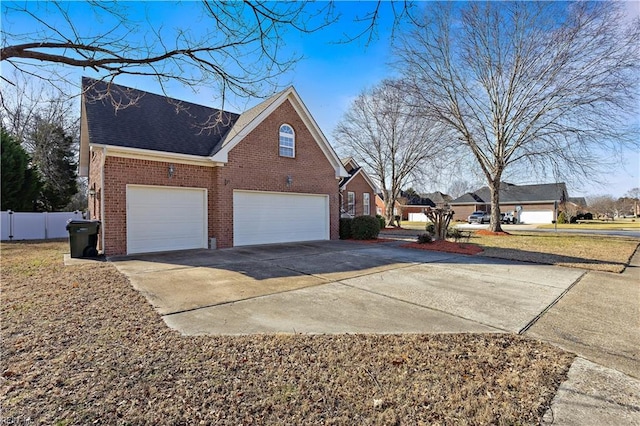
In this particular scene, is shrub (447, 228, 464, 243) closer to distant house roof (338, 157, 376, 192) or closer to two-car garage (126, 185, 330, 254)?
two-car garage (126, 185, 330, 254)

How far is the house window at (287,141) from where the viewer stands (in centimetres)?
1305

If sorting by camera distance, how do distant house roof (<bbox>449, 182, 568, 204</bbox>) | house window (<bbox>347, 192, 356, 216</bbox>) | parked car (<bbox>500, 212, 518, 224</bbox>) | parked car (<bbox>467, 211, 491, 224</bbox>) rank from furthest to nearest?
distant house roof (<bbox>449, 182, 568, 204</bbox>) → parked car (<bbox>500, 212, 518, 224</bbox>) → parked car (<bbox>467, 211, 491, 224</bbox>) → house window (<bbox>347, 192, 356, 216</bbox>)

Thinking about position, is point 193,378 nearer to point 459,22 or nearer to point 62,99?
point 62,99

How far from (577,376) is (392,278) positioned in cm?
400

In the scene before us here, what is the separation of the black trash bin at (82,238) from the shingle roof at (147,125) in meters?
2.45

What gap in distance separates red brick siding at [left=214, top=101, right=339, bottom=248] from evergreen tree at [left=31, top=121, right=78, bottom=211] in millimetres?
18619

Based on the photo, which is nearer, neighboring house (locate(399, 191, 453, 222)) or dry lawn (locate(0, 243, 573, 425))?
dry lawn (locate(0, 243, 573, 425))

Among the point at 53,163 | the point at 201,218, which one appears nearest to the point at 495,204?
the point at 201,218

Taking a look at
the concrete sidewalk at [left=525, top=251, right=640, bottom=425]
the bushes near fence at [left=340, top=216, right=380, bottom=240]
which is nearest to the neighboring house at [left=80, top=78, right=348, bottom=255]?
the bushes near fence at [left=340, top=216, right=380, bottom=240]

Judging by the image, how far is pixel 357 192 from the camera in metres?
27.7

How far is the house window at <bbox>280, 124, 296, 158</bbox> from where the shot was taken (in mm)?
13046

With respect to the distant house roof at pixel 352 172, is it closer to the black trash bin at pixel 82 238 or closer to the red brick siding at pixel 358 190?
the red brick siding at pixel 358 190

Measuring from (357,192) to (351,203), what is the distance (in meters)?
1.34

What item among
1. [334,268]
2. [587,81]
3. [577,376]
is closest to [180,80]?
[334,268]
